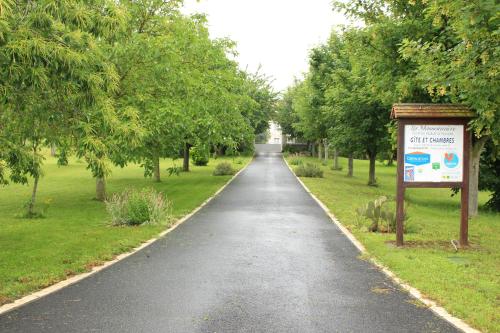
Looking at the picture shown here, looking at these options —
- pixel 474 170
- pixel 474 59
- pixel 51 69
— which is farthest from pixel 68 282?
pixel 474 170

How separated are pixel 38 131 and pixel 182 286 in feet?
11.2

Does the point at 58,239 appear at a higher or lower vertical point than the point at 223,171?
lower

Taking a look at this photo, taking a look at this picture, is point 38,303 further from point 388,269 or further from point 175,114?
point 175,114

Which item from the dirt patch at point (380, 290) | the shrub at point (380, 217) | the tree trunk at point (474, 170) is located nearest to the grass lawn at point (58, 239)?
the dirt patch at point (380, 290)

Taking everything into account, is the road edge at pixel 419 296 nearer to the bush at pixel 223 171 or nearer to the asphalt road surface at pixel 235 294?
the asphalt road surface at pixel 235 294

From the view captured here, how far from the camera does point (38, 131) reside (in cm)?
Answer: 802

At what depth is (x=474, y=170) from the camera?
15.6 meters

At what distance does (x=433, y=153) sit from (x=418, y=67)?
3649mm

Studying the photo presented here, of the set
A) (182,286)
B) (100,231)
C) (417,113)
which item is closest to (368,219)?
(417,113)

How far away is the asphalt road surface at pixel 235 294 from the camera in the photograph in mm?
5250

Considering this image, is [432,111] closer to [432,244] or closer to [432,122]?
[432,122]

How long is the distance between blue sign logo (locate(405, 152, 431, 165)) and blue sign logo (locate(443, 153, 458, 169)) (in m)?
0.32

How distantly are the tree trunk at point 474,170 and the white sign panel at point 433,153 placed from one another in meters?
5.64

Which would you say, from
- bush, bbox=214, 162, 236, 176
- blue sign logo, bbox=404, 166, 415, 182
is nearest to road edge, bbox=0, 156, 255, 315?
blue sign logo, bbox=404, 166, 415, 182
